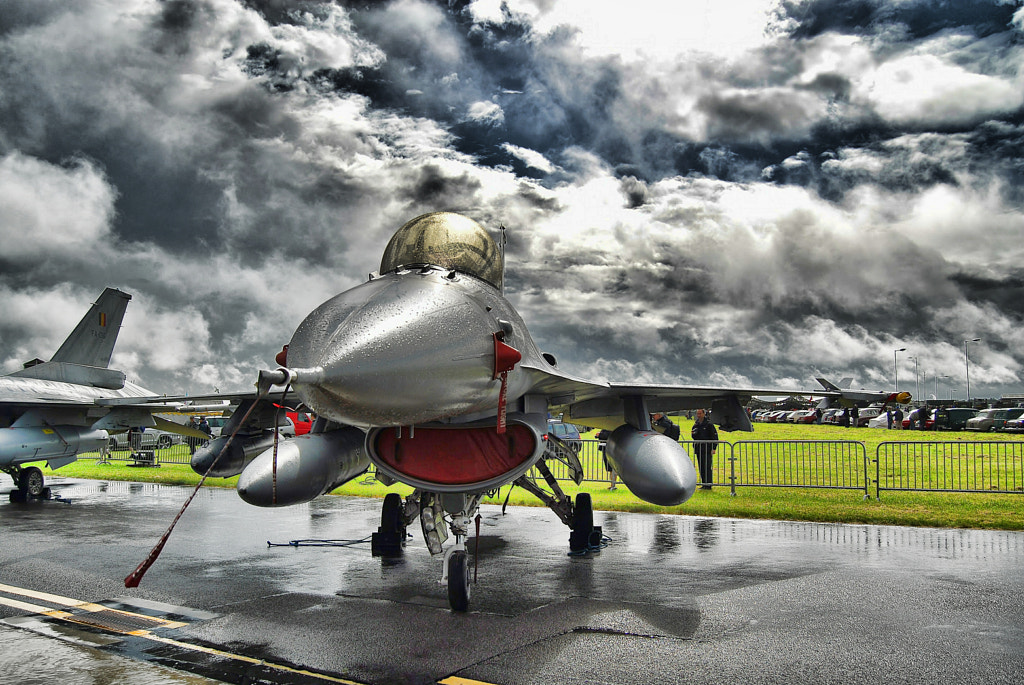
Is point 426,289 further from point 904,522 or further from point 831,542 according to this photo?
point 904,522

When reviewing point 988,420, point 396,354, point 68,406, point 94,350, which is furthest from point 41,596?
point 988,420

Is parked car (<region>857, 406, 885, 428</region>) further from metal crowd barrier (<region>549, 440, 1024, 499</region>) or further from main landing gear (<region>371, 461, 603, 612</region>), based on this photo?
main landing gear (<region>371, 461, 603, 612</region>)

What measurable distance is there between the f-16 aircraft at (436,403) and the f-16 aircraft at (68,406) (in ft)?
28.8

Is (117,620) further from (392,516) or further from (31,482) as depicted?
(31,482)

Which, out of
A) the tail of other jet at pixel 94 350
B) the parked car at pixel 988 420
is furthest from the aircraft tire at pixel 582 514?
the parked car at pixel 988 420

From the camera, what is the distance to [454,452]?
6160 millimetres

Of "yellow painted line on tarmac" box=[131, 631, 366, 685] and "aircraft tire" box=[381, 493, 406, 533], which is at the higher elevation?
"aircraft tire" box=[381, 493, 406, 533]

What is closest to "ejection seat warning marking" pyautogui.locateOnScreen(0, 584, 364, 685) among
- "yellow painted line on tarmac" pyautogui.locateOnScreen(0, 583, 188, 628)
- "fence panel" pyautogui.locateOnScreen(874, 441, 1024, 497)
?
"yellow painted line on tarmac" pyautogui.locateOnScreen(0, 583, 188, 628)

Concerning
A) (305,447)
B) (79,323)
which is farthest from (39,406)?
(305,447)

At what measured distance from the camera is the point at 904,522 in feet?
39.3

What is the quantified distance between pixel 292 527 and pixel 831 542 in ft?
28.1

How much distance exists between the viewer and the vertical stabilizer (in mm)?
18438

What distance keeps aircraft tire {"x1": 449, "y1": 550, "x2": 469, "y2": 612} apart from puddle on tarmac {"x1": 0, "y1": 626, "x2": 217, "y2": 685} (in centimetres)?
227

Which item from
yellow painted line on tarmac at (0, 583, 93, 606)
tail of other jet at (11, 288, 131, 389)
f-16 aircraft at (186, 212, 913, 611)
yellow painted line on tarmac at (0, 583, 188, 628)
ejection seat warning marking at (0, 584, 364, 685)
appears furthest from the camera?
tail of other jet at (11, 288, 131, 389)
